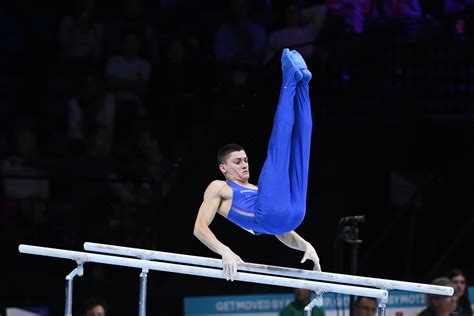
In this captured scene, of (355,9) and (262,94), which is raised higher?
(355,9)

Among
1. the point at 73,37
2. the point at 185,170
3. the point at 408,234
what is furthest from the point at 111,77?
the point at 408,234

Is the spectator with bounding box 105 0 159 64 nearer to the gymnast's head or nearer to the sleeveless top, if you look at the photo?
the gymnast's head

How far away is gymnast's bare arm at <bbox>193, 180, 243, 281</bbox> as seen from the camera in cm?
579

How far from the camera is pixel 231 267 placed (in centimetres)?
578

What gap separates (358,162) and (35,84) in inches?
123

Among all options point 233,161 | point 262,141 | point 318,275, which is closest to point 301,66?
point 233,161

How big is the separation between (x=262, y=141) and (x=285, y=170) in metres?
3.34

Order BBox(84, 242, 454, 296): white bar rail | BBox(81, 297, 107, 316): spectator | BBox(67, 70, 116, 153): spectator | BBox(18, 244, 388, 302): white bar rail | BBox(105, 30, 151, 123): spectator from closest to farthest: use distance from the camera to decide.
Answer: BBox(18, 244, 388, 302): white bar rail
BBox(84, 242, 454, 296): white bar rail
BBox(81, 297, 107, 316): spectator
BBox(67, 70, 116, 153): spectator
BBox(105, 30, 151, 123): spectator

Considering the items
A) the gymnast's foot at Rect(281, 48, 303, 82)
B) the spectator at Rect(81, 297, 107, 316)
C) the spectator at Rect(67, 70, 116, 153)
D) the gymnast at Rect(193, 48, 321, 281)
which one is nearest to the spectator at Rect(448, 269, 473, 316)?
the gymnast at Rect(193, 48, 321, 281)

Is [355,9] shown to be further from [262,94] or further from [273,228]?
[273,228]

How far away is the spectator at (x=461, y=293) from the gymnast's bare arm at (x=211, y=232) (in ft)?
10.7

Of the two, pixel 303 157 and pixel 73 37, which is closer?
pixel 303 157

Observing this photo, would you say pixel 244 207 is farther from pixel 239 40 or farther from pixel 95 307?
pixel 239 40

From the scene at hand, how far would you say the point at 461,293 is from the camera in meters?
8.95
